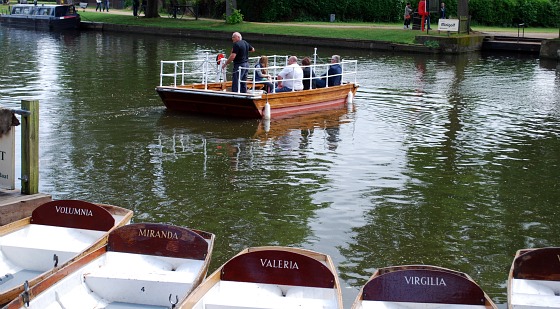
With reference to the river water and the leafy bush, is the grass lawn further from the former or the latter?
the river water

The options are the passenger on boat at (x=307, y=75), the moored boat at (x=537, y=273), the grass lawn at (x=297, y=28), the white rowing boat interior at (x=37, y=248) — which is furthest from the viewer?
the grass lawn at (x=297, y=28)

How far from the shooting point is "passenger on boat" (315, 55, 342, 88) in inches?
951

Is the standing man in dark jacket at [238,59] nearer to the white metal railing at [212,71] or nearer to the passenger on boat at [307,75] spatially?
the white metal railing at [212,71]

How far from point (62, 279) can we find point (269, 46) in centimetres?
3922

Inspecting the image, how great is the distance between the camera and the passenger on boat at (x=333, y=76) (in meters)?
24.2

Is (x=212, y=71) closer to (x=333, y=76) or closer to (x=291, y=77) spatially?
(x=333, y=76)

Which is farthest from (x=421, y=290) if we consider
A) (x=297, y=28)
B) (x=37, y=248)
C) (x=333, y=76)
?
(x=297, y=28)

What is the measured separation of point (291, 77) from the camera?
74.5 feet

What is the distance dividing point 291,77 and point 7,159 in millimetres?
12224

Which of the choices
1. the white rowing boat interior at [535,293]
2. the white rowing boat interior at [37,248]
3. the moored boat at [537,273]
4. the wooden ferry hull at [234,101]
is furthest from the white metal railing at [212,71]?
the white rowing boat interior at [535,293]

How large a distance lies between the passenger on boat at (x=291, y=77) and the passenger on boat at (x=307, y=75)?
239 mm

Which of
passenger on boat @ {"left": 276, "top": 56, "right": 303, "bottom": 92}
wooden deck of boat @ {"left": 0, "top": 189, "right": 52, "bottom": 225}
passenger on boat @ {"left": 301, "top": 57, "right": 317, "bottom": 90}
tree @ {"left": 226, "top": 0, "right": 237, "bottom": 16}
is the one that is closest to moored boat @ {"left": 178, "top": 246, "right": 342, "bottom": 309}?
wooden deck of boat @ {"left": 0, "top": 189, "right": 52, "bottom": 225}

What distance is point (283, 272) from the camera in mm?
8922

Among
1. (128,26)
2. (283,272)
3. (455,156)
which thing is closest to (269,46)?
(128,26)
